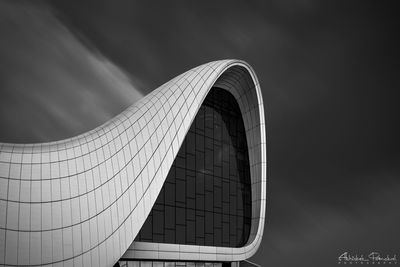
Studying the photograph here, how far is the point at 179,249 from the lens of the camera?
25156 mm

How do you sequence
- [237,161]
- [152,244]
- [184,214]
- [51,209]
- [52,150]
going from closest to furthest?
[51,209], [52,150], [152,244], [184,214], [237,161]

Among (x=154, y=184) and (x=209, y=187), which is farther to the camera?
(x=209, y=187)

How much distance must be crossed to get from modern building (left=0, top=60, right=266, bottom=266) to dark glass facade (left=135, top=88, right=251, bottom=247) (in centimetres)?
7

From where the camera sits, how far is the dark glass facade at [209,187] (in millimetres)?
25531

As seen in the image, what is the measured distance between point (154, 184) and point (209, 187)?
20.7ft

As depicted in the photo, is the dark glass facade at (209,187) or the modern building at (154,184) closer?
the modern building at (154,184)

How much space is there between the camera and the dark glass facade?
25531 mm

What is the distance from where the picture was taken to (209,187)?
28.8 m

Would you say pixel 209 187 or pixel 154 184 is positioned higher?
pixel 209 187

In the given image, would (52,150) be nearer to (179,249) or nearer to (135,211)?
(135,211)

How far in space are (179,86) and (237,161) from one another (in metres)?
7.71

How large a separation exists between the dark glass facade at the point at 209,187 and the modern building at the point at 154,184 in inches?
2.7

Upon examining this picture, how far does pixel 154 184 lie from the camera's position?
23344mm

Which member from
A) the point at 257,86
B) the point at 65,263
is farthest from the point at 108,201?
the point at 257,86
